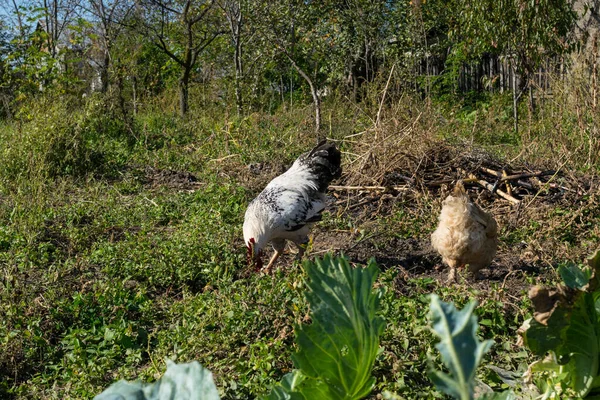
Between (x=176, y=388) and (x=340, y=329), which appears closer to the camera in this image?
(x=176, y=388)

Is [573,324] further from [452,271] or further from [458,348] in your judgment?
[452,271]

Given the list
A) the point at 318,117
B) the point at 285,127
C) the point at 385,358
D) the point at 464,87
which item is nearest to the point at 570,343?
the point at 385,358

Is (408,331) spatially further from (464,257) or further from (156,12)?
(156,12)

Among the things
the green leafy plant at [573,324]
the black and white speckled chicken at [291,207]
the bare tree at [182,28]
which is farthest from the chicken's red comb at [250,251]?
the bare tree at [182,28]

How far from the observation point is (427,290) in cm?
433

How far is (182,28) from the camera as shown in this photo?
15.8 m

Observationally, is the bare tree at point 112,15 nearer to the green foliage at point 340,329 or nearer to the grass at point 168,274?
the grass at point 168,274

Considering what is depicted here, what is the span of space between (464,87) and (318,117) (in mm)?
7620

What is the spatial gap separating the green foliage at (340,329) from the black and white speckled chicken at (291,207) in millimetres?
3979


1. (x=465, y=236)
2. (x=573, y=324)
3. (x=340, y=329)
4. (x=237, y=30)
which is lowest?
(x=465, y=236)

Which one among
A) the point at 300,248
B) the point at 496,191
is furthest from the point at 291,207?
the point at 496,191

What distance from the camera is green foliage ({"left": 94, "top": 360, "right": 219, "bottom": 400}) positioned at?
2.33 feet

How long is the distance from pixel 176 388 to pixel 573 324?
4.09ft

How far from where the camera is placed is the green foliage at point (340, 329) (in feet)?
2.93
